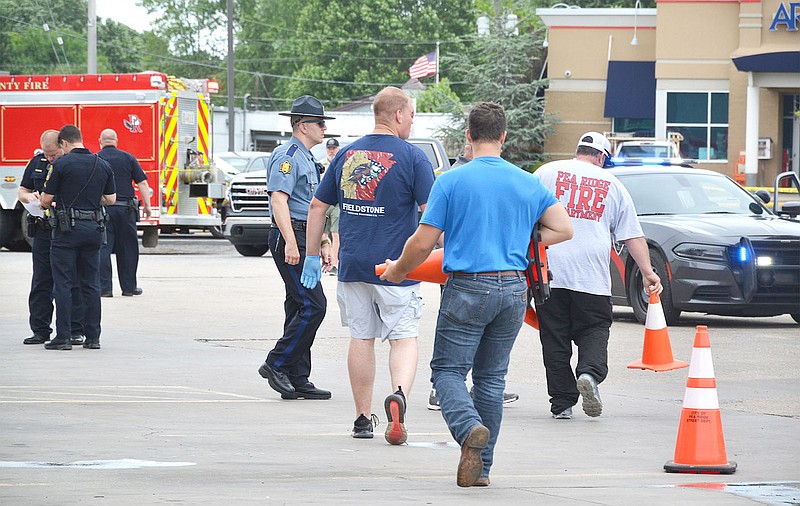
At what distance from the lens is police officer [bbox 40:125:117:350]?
12281 mm

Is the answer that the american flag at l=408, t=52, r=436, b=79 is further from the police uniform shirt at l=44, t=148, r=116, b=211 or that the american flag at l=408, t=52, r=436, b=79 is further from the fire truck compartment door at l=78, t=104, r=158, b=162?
the police uniform shirt at l=44, t=148, r=116, b=211

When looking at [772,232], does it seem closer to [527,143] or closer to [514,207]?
[514,207]

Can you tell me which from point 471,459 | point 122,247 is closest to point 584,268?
point 471,459

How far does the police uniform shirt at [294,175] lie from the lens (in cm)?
942

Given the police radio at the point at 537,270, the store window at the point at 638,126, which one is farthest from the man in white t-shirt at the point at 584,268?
the store window at the point at 638,126

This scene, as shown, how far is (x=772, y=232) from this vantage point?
13.9m

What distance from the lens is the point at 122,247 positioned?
1748 centimetres

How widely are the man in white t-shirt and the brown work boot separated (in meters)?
2.77

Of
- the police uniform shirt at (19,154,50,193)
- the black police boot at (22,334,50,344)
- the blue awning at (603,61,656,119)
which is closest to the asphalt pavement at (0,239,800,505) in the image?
the black police boot at (22,334,50,344)

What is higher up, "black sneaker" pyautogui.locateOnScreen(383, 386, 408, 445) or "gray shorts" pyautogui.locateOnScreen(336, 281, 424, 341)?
"gray shorts" pyautogui.locateOnScreen(336, 281, 424, 341)

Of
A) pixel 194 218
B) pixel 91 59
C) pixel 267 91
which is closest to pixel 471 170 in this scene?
pixel 194 218

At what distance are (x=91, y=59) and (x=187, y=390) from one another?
28.8 meters

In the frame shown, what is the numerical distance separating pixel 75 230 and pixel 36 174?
1.28 metres

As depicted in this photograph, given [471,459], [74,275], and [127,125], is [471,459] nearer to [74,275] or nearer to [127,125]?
[74,275]
